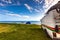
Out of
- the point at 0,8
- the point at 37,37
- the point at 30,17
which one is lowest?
the point at 37,37

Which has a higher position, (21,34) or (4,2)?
(4,2)

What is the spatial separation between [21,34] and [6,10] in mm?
1365

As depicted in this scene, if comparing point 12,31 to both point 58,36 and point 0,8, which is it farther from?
point 58,36

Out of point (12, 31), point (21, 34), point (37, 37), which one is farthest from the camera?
point (12, 31)

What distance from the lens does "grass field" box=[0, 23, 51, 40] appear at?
14.9ft

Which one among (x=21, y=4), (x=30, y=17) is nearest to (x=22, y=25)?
(x=30, y=17)

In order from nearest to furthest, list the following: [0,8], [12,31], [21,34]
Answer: [21,34], [12,31], [0,8]

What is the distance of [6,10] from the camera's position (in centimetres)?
564

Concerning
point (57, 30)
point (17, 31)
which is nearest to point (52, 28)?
point (57, 30)

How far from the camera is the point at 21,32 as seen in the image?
4.97 m

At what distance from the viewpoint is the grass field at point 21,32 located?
4.54m

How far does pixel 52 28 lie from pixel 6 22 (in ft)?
8.36

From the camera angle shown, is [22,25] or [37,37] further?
[22,25]

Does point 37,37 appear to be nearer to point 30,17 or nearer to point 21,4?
point 30,17
